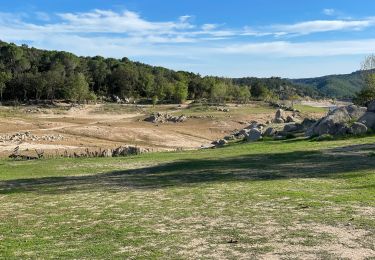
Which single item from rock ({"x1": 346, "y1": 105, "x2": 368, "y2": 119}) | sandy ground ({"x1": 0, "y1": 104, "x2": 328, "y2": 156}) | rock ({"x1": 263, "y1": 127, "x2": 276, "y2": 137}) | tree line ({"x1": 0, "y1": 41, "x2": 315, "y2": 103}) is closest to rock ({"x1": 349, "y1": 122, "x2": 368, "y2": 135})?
rock ({"x1": 346, "y1": 105, "x2": 368, "y2": 119})

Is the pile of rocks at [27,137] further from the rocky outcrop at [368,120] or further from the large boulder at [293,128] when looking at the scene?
the rocky outcrop at [368,120]

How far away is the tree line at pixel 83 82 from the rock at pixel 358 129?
92931 mm

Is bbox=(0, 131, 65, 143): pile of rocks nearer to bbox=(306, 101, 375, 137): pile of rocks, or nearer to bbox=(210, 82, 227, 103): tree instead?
bbox=(306, 101, 375, 137): pile of rocks

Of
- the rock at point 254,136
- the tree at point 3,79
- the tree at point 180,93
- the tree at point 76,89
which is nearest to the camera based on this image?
the rock at point 254,136

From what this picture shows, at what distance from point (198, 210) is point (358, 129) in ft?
100

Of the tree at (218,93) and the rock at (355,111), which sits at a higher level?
the tree at (218,93)

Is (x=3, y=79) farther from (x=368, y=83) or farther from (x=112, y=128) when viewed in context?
(x=368, y=83)

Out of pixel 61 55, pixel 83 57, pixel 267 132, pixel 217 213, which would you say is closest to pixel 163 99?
pixel 61 55

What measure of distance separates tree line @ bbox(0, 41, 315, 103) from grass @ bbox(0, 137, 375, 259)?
101 metres

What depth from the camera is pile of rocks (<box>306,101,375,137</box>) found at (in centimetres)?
4247

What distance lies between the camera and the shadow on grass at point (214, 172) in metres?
23.1

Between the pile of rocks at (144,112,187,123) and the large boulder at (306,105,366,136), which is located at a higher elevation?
the large boulder at (306,105,366,136)

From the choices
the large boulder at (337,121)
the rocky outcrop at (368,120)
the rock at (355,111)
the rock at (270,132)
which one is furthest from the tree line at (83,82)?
the rocky outcrop at (368,120)

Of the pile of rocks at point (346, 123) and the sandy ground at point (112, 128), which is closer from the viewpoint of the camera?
the pile of rocks at point (346, 123)
